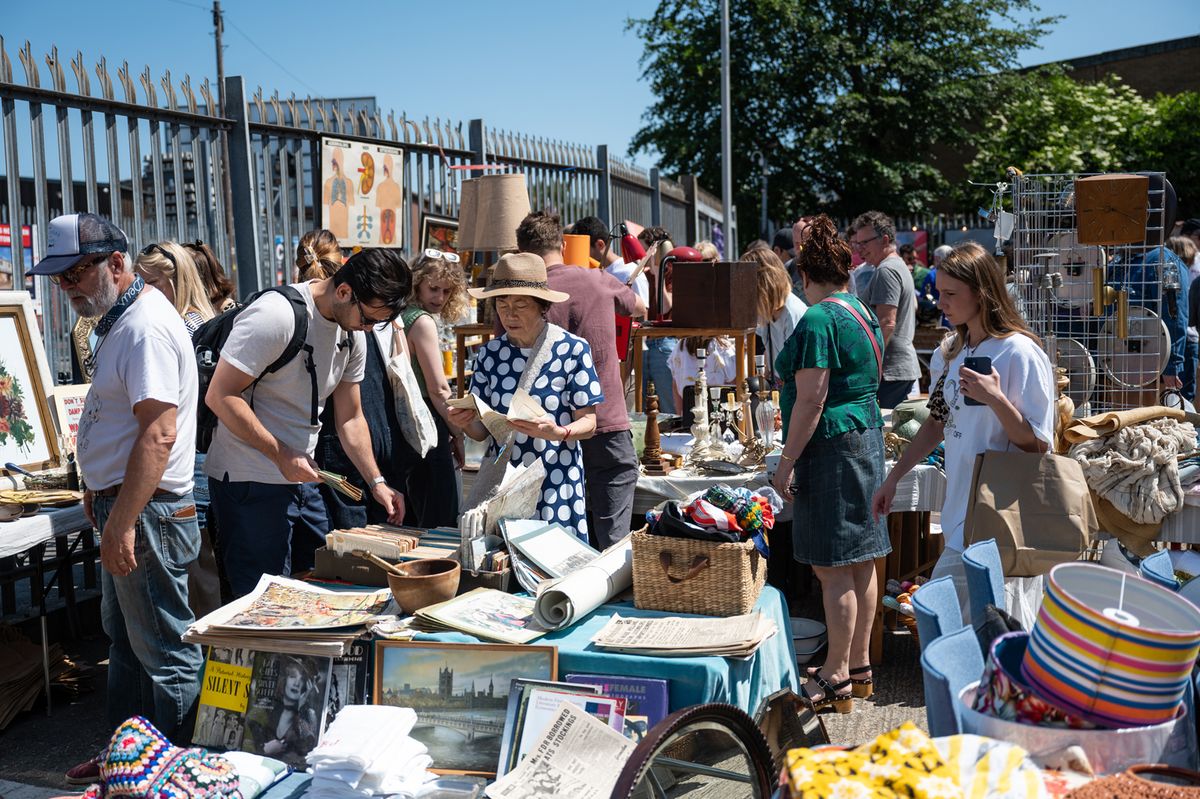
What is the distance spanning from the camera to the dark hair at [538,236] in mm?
4723

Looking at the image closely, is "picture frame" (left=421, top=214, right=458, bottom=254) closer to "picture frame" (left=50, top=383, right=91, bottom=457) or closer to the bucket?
"picture frame" (left=50, top=383, right=91, bottom=457)

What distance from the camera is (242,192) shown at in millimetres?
6336

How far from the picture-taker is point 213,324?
4.03 meters

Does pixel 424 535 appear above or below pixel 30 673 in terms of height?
above

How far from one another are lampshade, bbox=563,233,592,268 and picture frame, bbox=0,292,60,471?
8.88 ft

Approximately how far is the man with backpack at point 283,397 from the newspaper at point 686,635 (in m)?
1.32

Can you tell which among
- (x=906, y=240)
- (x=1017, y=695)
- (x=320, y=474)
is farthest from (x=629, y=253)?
(x=906, y=240)

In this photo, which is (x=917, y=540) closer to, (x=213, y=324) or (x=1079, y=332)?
(x=1079, y=332)

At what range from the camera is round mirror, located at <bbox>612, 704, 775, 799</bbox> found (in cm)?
215

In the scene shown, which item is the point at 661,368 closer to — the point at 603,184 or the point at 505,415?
the point at 603,184

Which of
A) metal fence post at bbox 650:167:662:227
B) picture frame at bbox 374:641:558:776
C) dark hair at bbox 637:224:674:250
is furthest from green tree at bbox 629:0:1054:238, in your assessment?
picture frame at bbox 374:641:558:776

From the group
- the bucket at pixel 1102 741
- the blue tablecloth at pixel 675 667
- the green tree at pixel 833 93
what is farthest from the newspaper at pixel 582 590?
the green tree at pixel 833 93

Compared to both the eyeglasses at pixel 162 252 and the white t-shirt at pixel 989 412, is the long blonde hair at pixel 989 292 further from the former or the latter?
the eyeglasses at pixel 162 252

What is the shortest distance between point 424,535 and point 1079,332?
374 cm
